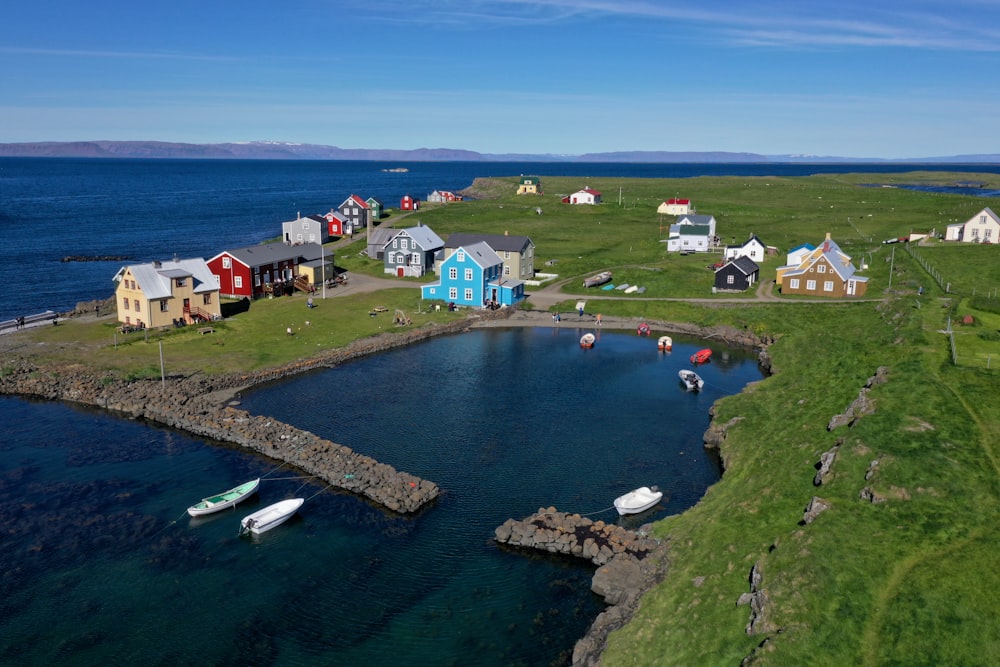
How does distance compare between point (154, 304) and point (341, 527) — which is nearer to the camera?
point (341, 527)

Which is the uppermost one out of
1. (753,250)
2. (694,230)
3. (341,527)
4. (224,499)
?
(694,230)

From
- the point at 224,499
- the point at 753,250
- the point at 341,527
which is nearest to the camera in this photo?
the point at 341,527

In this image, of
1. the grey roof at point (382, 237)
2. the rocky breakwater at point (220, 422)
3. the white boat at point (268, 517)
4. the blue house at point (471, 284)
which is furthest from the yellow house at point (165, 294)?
the white boat at point (268, 517)

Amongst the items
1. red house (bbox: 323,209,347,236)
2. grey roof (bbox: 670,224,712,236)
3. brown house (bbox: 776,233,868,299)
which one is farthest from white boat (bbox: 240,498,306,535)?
red house (bbox: 323,209,347,236)

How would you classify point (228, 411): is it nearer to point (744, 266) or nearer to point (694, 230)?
point (744, 266)

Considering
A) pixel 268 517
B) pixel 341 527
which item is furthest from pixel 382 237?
→ pixel 341 527

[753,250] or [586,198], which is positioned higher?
[586,198]
